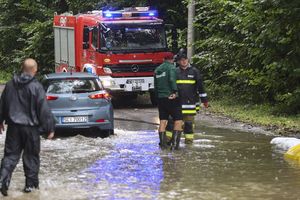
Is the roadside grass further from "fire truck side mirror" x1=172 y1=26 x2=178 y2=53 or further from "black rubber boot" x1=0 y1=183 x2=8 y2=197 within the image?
"black rubber boot" x1=0 y1=183 x2=8 y2=197

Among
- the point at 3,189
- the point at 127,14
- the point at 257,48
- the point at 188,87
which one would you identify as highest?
the point at 127,14

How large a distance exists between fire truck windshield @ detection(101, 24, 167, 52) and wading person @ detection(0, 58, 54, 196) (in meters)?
12.6

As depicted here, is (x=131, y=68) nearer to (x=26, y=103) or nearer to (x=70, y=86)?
(x=70, y=86)

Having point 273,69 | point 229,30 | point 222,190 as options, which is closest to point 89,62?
point 229,30

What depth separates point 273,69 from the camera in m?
16.7

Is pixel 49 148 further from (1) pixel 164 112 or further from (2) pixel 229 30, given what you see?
(2) pixel 229 30

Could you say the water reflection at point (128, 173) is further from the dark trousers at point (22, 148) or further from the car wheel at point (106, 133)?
the car wheel at point (106, 133)

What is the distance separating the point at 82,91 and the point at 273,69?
18.3ft

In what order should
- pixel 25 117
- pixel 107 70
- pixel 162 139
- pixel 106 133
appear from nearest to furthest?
pixel 25 117 → pixel 162 139 → pixel 106 133 → pixel 107 70

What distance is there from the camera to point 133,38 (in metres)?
20.9

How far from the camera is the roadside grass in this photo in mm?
15091

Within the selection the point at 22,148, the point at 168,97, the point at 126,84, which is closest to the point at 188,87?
the point at 168,97

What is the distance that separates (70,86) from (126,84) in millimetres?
7036

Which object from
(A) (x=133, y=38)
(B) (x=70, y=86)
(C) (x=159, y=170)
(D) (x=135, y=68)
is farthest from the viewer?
(D) (x=135, y=68)
